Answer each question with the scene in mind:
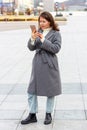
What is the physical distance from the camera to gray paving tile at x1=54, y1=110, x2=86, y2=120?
22.7 ft

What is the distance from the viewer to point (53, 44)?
6.32 m

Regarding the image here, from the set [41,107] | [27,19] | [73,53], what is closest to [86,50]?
[73,53]

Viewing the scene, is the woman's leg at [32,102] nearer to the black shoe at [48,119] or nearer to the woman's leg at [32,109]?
the woman's leg at [32,109]

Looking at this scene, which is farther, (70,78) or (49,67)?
(70,78)

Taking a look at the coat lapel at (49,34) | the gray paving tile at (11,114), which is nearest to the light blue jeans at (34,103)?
the gray paving tile at (11,114)

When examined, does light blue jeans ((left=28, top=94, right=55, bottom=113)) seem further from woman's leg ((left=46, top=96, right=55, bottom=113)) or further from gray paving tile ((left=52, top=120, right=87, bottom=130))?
gray paving tile ((left=52, top=120, right=87, bottom=130))

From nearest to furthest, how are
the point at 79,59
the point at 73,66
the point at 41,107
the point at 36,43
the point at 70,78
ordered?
the point at 36,43 → the point at 41,107 → the point at 70,78 → the point at 73,66 → the point at 79,59

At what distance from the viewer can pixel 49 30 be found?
6.43 meters

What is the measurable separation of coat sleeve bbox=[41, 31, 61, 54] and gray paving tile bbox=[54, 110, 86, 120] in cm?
116

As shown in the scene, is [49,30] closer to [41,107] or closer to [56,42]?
[56,42]

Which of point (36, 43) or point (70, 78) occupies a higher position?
point (36, 43)

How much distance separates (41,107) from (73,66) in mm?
5185

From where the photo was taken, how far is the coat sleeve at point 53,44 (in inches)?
246

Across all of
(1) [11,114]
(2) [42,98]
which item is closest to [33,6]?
(2) [42,98]
